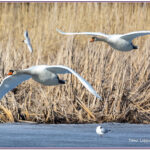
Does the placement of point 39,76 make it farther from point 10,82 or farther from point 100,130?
point 100,130

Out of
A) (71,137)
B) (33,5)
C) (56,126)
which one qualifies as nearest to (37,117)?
(56,126)

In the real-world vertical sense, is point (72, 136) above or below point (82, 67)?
below

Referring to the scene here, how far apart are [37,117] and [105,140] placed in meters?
1.54

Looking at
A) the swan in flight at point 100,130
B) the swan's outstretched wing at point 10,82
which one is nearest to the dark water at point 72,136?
the swan in flight at point 100,130

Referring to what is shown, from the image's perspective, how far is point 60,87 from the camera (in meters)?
12.1

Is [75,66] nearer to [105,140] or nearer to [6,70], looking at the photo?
[6,70]

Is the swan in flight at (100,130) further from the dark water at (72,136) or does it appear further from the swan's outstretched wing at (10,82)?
the swan's outstretched wing at (10,82)

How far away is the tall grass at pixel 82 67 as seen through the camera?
1185 cm

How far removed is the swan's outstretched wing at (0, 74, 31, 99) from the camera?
10.7 meters

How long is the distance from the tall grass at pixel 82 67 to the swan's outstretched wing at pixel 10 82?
84 centimetres

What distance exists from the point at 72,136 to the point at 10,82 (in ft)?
4.20

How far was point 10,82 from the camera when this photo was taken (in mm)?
11008

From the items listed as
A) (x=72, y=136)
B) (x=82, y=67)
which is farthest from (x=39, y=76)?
(x=82, y=67)

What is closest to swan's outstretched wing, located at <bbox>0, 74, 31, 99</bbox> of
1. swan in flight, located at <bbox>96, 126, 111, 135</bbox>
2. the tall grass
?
the tall grass
